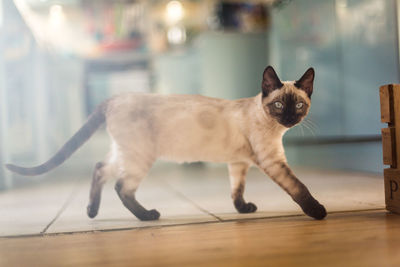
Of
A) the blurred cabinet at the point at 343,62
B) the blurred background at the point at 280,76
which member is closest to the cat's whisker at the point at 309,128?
the blurred background at the point at 280,76

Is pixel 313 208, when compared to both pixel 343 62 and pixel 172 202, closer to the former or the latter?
pixel 172 202

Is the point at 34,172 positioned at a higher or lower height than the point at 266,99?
lower

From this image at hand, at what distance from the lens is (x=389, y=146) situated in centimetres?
132

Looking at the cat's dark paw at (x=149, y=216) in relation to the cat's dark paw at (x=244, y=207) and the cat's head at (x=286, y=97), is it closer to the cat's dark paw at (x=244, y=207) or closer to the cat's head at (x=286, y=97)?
the cat's dark paw at (x=244, y=207)

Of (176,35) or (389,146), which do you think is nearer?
(389,146)

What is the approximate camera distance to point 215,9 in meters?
4.01

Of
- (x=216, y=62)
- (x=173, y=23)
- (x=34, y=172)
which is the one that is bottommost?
(x=34, y=172)

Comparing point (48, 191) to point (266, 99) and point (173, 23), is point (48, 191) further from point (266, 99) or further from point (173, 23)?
point (173, 23)

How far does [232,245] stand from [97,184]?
21.8 inches

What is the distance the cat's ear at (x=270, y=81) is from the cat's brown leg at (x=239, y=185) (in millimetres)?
287

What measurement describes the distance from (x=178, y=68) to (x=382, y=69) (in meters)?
2.11

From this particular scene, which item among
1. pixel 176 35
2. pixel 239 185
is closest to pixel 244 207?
pixel 239 185

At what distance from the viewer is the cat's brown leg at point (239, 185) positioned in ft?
4.53

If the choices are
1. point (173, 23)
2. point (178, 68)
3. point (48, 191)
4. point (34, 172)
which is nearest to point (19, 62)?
point (48, 191)
